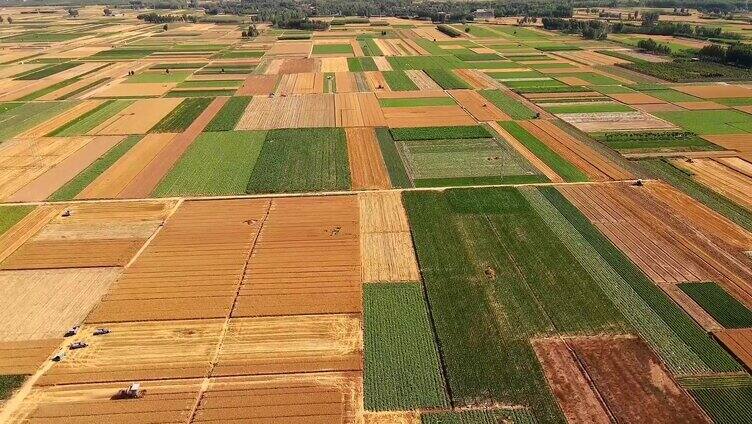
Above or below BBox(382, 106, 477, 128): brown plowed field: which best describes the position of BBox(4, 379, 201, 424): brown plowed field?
below

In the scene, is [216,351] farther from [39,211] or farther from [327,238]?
[39,211]

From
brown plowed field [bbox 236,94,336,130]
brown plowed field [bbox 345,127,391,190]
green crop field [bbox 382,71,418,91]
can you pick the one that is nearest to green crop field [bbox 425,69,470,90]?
green crop field [bbox 382,71,418,91]

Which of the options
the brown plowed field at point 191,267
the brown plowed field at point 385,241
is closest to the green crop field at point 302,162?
the brown plowed field at point 191,267

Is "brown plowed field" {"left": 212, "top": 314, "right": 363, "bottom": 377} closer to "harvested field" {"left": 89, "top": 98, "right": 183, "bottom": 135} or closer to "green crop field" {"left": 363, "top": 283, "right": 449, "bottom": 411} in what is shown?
"green crop field" {"left": 363, "top": 283, "right": 449, "bottom": 411}

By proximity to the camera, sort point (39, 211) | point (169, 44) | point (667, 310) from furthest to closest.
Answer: point (169, 44) → point (39, 211) → point (667, 310)

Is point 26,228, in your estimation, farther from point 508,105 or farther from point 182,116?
point 508,105

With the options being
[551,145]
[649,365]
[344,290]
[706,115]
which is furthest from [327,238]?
[706,115]
